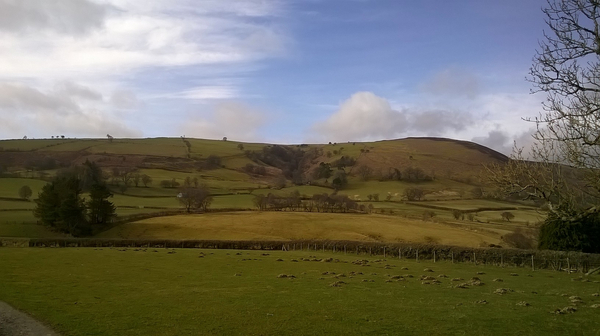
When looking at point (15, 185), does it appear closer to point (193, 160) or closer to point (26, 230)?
point (26, 230)

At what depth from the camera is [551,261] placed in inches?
1800

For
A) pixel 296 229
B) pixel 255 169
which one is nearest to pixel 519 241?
pixel 296 229

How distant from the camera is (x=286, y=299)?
24797 millimetres

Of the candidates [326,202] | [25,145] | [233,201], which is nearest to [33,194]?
[233,201]

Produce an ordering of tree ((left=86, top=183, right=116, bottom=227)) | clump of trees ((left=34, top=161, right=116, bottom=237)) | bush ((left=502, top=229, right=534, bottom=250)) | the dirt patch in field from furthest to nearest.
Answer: tree ((left=86, top=183, right=116, bottom=227)) → clump of trees ((left=34, top=161, right=116, bottom=237)) → bush ((left=502, top=229, right=534, bottom=250)) → the dirt patch in field

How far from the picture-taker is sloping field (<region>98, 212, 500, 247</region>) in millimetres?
73625

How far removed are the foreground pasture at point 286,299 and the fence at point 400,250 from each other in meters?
3.84

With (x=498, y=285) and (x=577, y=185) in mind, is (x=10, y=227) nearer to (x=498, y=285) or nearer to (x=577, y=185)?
(x=498, y=285)

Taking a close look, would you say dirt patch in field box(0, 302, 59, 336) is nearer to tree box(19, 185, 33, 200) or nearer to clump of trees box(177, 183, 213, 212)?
clump of trees box(177, 183, 213, 212)

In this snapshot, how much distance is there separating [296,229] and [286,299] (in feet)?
187

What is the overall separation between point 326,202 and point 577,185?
92398mm

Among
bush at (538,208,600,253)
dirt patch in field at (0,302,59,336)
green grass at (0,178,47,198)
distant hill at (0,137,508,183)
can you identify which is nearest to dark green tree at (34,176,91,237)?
green grass at (0,178,47,198)

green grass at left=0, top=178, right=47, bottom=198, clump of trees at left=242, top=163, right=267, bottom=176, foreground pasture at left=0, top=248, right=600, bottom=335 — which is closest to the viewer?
foreground pasture at left=0, top=248, right=600, bottom=335

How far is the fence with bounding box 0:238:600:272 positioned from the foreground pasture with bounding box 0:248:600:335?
12.6 ft
